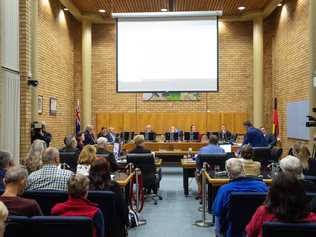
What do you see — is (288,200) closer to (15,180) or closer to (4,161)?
(15,180)

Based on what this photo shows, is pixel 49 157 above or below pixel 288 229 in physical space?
above

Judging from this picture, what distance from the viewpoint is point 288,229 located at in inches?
113

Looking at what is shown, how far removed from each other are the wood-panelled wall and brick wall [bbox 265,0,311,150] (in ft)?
4.55

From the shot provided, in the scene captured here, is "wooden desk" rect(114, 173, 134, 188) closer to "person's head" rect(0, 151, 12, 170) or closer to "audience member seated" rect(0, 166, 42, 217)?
"person's head" rect(0, 151, 12, 170)

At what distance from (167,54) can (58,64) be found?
3.87 meters

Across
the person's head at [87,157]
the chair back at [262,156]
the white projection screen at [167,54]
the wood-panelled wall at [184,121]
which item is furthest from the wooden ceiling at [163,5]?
the person's head at [87,157]

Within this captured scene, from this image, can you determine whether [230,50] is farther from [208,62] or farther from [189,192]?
[189,192]

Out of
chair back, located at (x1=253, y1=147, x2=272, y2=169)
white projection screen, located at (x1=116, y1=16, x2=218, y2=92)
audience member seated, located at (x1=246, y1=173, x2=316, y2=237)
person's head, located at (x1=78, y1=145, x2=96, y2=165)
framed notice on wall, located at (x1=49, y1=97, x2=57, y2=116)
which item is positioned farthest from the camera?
white projection screen, located at (x1=116, y1=16, x2=218, y2=92)

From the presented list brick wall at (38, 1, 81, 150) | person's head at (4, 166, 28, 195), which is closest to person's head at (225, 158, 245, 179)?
person's head at (4, 166, 28, 195)

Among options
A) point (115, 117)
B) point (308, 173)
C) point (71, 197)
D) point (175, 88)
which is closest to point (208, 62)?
point (175, 88)

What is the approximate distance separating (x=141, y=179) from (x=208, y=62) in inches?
333

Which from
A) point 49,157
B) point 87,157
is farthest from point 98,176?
point 87,157

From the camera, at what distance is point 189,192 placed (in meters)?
10.3

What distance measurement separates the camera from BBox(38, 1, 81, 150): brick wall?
47.6ft
